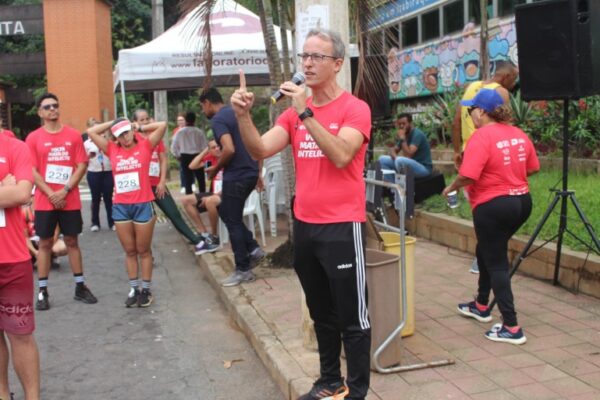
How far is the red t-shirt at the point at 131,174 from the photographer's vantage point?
6297mm

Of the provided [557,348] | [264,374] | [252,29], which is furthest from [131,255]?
[252,29]

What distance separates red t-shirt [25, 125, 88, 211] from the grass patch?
14.9 ft

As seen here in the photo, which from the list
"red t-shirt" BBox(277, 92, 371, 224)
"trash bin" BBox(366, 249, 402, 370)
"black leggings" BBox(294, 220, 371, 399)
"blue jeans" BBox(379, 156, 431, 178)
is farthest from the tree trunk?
"red t-shirt" BBox(277, 92, 371, 224)

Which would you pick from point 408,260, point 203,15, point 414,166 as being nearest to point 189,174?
point 414,166

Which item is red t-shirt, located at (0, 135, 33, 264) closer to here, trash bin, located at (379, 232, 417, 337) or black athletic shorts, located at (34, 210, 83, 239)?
trash bin, located at (379, 232, 417, 337)

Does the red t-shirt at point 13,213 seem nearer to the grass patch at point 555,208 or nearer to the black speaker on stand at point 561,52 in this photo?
the black speaker on stand at point 561,52

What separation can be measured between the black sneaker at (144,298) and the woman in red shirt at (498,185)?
3.41 m

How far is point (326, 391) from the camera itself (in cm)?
368

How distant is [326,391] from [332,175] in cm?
126

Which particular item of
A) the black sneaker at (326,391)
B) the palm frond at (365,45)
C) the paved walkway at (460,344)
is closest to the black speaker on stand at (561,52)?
the paved walkway at (460,344)

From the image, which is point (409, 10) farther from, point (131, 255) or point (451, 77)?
point (131, 255)

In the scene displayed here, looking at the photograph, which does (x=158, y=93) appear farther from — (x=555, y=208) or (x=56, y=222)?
(x=555, y=208)

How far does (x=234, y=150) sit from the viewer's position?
6.94 metres

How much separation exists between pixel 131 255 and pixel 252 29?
5549mm
